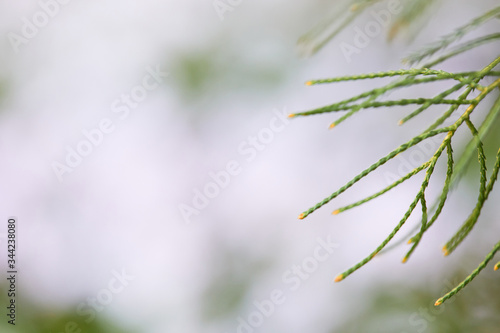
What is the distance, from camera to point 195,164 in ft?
7.19

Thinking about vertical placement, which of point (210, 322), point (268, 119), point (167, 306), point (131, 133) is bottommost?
point (210, 322)

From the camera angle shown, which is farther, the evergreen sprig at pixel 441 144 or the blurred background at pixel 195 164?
the blurred background at pixel 195 164

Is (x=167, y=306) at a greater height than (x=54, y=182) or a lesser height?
lesser

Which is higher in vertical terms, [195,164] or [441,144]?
[441,144]

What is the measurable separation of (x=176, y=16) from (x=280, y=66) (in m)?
0.54

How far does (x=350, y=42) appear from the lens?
6.92 ft

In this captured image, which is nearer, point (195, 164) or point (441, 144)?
point (441, 144)

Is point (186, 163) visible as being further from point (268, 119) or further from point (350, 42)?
point (350, 42)

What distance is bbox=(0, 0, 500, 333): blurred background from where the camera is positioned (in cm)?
192

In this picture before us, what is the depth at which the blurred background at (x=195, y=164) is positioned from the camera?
6.31 ft

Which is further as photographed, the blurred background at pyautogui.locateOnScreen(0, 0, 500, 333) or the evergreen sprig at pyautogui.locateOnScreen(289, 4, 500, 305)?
the blurred background at pyautogui.locateOnScreen(0, 0, 500, 333)

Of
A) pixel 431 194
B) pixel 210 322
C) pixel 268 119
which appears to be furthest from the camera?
pixel 268 119

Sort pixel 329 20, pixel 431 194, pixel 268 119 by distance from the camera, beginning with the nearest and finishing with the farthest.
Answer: pixel 329 20 < pixel 431 194 < pixel 268 119

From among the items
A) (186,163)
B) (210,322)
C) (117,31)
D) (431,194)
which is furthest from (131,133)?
(431,194)
